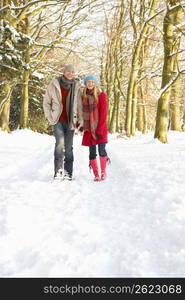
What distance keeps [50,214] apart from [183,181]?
6.90 ft

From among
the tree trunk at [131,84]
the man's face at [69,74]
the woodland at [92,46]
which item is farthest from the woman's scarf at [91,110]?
the tree trunk at [131,84]

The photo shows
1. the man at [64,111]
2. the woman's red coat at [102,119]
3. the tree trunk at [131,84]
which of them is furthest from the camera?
the tree trunk at [131,84]

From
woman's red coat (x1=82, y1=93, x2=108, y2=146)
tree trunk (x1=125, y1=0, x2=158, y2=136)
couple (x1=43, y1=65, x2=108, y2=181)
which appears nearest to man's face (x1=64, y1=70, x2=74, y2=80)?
couple (x1=43, y1=65, x2=108, y2=181)

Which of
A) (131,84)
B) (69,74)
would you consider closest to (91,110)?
(69,74)

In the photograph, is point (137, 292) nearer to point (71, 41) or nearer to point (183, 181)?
point (183, 181)

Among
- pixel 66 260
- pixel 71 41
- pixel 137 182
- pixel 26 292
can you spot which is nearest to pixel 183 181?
pixel 137 182

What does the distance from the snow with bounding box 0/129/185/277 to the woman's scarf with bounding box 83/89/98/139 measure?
1059 millimetres

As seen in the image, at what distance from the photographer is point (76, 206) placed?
3648 mm

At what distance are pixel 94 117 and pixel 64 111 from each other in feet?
1.87

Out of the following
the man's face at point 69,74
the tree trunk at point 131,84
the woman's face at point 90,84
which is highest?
the tree trunk at point 131,84

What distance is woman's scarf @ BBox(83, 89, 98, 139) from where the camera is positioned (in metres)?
5.34

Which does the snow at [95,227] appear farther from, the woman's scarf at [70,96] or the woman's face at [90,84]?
the woman's face at [90,84]

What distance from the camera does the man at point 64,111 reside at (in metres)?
5.08

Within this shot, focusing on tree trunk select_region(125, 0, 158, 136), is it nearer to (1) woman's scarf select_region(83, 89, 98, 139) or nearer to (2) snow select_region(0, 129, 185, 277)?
(1) woman's scarf select_region(83, 89, 98, 139)
